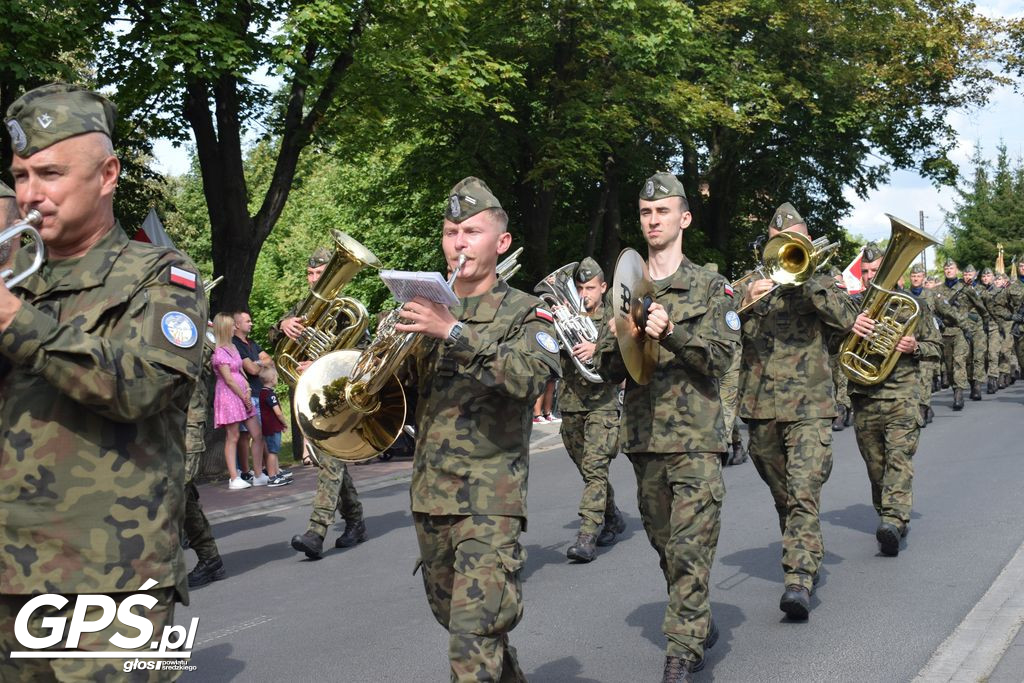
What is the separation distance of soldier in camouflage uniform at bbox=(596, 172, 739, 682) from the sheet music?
60.6 inches

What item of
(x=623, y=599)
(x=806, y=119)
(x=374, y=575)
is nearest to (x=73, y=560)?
(x=623, y=599)

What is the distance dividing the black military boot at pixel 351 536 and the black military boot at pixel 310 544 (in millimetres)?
543

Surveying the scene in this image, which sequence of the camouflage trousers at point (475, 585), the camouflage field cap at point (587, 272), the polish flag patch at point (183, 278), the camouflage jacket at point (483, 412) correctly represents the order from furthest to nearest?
the camouflage field cap at point (587, 272), the camouflage jacket at point (483, 412), the camouflage trousers at point (475, 585), the polish flag patch at point (183, 278)

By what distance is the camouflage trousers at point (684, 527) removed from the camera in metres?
5.50

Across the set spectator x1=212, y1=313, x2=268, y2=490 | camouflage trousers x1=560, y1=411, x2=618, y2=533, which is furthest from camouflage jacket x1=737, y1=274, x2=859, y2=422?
spectator x1=212, y1=313, x2=268, y2=490

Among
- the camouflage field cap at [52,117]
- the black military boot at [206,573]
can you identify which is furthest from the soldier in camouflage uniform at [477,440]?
the black military boot at [206,573]

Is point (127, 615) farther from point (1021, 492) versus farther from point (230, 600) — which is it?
point (1021, 492)

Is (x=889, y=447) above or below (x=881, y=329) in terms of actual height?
below

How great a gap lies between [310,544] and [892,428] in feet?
14.4

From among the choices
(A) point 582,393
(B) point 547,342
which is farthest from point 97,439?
(A) point 582,393

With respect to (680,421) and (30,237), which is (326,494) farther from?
(30,237)

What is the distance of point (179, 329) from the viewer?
10.4ft

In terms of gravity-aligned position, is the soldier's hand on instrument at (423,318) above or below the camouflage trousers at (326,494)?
above

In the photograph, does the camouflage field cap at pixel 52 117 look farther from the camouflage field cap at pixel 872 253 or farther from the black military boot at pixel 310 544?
the camouflage field cap at pixel 872 253
